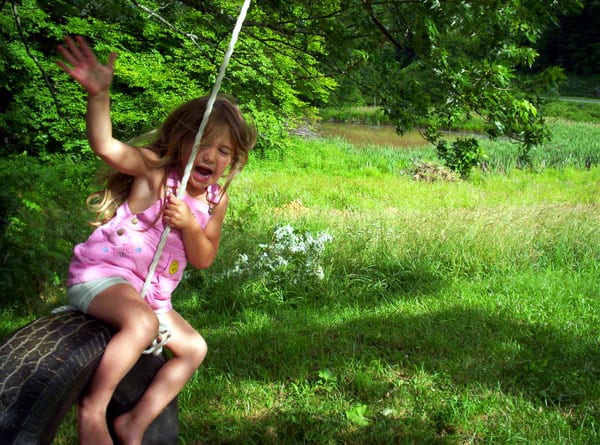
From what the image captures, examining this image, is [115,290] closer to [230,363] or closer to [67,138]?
[230,363]

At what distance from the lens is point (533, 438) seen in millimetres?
2713

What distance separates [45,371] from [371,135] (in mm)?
25955

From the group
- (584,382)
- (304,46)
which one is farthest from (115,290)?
(304,46)

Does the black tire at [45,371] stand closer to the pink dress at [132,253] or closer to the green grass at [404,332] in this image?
the pink dress at [132,253]

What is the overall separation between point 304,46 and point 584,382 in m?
2.91

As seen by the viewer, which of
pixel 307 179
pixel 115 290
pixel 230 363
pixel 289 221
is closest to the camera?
pixel 115 290

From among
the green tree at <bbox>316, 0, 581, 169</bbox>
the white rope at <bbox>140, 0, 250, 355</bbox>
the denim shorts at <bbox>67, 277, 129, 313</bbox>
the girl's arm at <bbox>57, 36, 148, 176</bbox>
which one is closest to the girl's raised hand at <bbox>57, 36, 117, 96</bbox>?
the girl's arm at <bbox>57, 36, 148, 176</bbox>

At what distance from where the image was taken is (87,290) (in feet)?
5.88

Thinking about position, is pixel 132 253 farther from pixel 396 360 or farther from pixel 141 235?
pixel 396 360

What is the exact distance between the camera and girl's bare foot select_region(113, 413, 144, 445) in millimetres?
1824

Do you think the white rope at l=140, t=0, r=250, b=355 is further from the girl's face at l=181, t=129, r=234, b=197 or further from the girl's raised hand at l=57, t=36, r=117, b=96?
the girl's raised hand at l=57, t=36, r=117, b=96

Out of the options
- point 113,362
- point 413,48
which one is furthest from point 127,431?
point 413,48

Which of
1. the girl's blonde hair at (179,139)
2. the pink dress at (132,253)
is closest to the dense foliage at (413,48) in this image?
the girl's blonde hair at (179,139)

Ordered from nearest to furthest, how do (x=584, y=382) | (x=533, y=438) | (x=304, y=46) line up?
(x=533, y=438) → (x=584, y=382) → (x=304, y=46)
